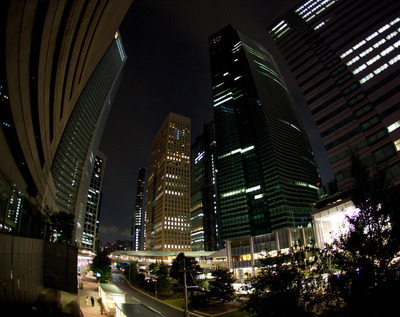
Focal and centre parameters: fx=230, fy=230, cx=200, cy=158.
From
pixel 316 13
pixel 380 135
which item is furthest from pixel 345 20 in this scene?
pixel 380 135

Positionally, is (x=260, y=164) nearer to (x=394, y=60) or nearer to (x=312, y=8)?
(x=312, y=8)

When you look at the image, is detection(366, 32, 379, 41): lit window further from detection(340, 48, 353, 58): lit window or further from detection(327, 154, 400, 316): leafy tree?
detection(327, 154, 400, 316): leafy tree

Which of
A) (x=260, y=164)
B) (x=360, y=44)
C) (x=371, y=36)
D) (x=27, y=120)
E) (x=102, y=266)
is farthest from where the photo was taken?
(x=260, y=164)

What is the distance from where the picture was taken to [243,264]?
99.7 meters

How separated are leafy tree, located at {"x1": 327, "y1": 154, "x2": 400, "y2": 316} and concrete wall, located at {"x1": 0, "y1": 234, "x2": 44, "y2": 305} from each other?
54.1 ft

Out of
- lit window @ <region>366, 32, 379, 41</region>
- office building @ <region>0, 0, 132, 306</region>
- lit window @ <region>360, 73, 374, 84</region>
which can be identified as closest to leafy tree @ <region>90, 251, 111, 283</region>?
office building @ <region>0, 0, 132, 306</region>

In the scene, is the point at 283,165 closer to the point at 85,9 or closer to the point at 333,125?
the point at 333,125

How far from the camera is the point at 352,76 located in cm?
5106

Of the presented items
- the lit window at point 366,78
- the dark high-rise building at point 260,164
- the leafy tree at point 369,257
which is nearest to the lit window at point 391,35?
the lit window at point 366,78

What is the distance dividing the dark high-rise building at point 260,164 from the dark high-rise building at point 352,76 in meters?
98.6

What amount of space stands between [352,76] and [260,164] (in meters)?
116

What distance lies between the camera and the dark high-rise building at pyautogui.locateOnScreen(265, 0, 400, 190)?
4341 centimetres

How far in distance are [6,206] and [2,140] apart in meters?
4.25

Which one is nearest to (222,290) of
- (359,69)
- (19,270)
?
(19,270)
